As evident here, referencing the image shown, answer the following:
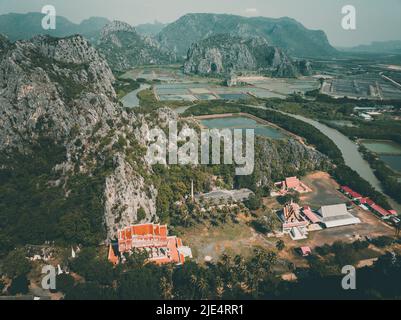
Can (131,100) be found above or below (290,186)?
above

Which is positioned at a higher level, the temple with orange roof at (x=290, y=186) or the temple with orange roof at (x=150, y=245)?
the temple with orange roof at (x=290, y=186)

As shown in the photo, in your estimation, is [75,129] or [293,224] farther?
[75,129]

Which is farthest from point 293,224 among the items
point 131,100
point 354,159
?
point 131,100

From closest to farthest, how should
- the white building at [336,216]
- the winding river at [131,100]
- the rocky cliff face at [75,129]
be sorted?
the rocky cliff face at [75,129], the white building at [336,216], the winding river at [131,100]

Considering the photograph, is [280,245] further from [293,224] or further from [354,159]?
[354,159]

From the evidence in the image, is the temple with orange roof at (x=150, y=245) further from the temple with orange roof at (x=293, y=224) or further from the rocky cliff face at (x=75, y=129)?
the temple with orange roof at (x=293, y=224)

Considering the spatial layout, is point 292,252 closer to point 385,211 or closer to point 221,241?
point 221,241

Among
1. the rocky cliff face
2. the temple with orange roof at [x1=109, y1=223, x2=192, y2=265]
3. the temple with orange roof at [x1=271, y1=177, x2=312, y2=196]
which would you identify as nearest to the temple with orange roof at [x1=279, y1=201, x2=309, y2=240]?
the temple with orange roof at [x1=271, y1=177, x2=312, y2=196]

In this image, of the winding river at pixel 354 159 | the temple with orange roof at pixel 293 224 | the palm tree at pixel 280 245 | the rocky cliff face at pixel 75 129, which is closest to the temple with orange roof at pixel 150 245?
the rocky cliff face at pixel 75 129
